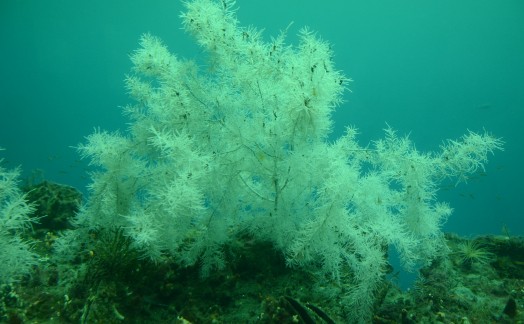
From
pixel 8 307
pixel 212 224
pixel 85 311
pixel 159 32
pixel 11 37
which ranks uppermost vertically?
pixel 159 32

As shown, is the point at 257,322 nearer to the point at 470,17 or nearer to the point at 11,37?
the point at 11,37

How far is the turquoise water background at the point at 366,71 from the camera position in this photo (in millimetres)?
54281

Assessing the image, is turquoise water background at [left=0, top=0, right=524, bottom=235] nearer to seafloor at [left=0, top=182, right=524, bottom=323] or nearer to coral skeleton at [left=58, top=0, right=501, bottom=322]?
coral skeleton at [left=58, top=0, right=501, bottom=322]

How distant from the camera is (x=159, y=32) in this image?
62.6m

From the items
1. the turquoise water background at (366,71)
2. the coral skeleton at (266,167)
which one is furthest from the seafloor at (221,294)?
the turquoise water background at (366,71)

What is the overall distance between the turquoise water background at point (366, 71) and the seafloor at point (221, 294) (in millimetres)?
52376

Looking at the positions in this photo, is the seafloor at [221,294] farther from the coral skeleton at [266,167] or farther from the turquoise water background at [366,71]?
the turquoise water background at [366,71]

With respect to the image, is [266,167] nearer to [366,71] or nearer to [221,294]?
[221,294]

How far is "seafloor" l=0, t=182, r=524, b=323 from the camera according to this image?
3791 mm

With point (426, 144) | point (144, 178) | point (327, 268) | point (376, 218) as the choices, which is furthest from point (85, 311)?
point (426, 144)

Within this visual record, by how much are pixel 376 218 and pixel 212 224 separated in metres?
2.50

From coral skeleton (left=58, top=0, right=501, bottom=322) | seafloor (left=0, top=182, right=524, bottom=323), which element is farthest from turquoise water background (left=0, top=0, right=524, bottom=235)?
seafloor (left=0, top=182, right=524, bottom=323)

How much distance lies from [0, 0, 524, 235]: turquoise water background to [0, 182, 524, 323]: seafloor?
172 ft

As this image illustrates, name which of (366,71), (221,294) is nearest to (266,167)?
(221,294)
